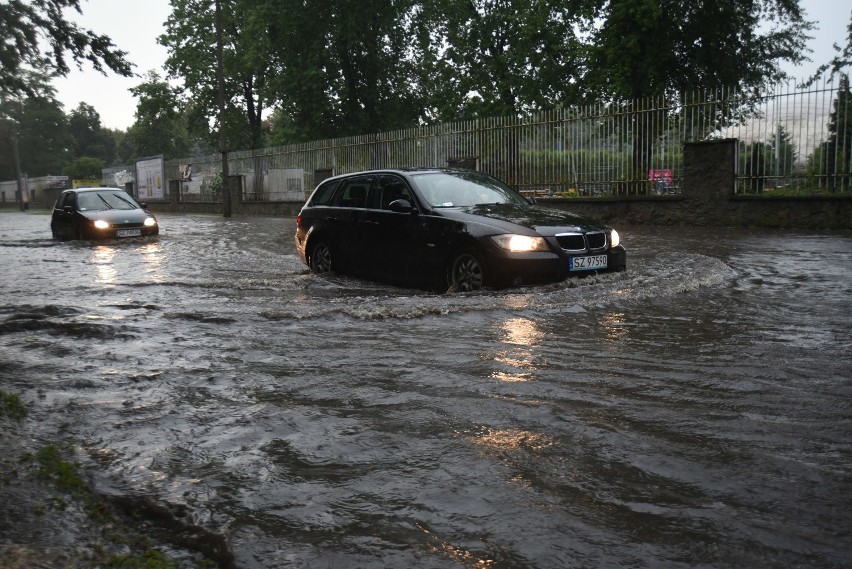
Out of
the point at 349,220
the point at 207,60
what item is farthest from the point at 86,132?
the point at 349,220

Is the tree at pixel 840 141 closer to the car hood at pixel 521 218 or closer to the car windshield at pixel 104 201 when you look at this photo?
the car hood at pixel 521 218

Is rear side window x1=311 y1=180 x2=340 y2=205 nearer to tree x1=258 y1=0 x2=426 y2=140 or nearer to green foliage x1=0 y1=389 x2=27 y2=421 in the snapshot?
green foliage x1=0 y1=389 x2=27 y2=421

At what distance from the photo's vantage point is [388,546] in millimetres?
2764

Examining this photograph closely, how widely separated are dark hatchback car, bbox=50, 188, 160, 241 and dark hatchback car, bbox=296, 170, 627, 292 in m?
10.6

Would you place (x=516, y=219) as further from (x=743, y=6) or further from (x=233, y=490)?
(x=743, y=6)

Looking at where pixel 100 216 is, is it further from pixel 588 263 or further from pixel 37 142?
pixel 37 142

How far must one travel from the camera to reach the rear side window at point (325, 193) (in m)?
11.4

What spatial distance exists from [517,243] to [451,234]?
Result: 0.80 metres

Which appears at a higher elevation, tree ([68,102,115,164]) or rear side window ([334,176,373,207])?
tree ([68,102,115,164])

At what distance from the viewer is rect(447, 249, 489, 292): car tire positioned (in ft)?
28.2

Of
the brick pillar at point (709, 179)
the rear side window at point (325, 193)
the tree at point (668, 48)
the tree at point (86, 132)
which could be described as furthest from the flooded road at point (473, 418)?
the tree at point (86, 132)

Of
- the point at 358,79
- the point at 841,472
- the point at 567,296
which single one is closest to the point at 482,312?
the point at 567,296

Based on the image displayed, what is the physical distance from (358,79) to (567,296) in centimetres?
3885

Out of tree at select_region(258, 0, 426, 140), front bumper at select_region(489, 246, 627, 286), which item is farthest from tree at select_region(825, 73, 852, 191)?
tree at select_region(258, 0, 426, 140)
